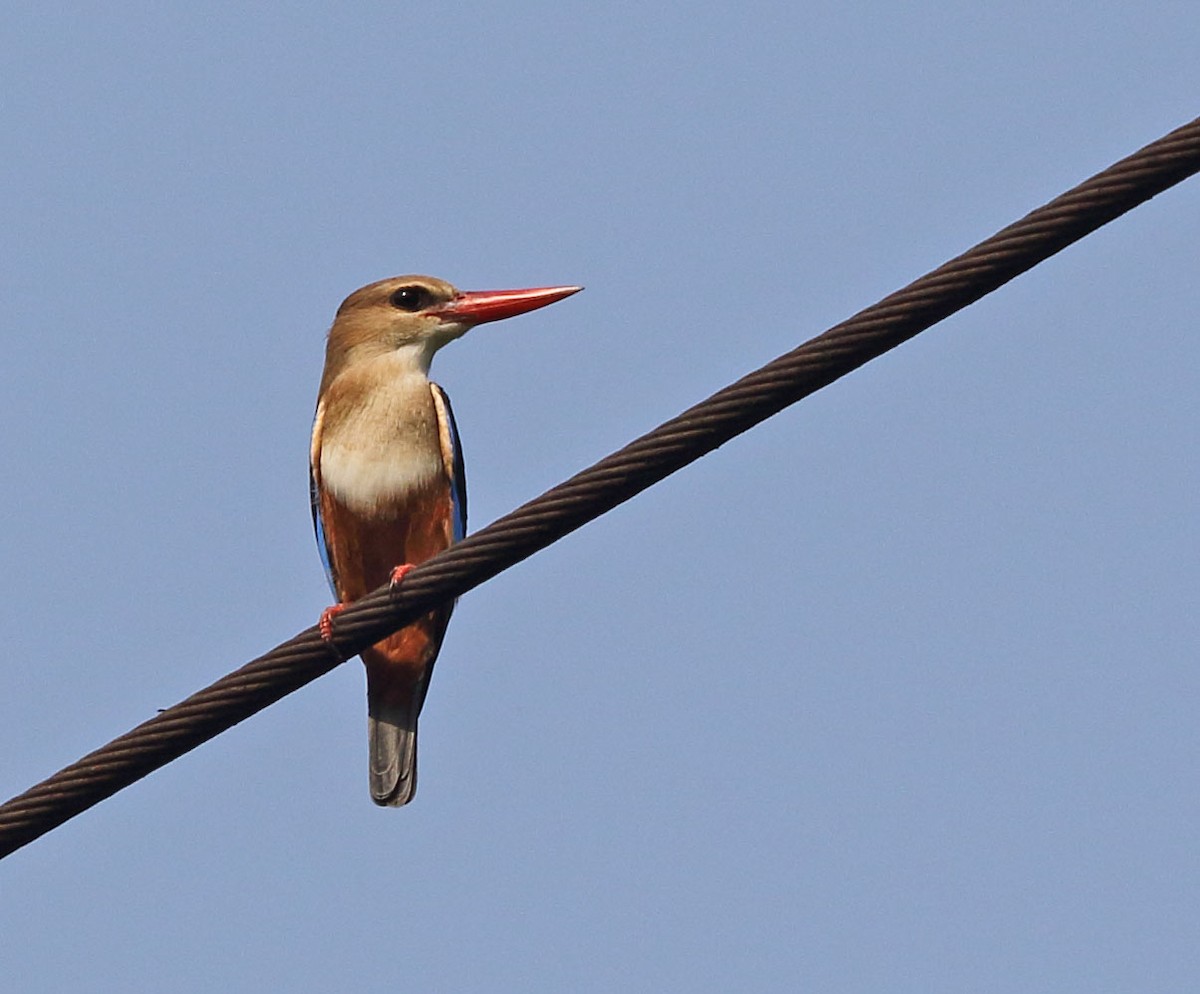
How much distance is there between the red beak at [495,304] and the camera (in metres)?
8.59

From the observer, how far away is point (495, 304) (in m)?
8.59

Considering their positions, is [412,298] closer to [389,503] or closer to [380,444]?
[380,444]

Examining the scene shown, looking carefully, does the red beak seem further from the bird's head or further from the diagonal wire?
the diagonal wire

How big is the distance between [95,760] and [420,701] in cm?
306

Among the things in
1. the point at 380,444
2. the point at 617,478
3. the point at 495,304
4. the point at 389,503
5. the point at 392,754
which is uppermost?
the point at 495,304

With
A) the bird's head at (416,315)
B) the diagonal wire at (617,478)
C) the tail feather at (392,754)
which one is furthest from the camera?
the bird's head at (416,315)

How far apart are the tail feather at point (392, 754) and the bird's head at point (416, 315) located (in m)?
1.43

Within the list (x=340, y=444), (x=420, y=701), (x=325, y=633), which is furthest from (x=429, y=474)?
(x=325, y=633)

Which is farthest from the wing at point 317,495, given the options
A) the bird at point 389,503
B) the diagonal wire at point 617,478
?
the diagonal wire at point 617,478

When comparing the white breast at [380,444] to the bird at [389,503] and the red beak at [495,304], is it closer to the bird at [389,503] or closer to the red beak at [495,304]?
the bird at [389,503]

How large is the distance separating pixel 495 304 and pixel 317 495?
1.09m

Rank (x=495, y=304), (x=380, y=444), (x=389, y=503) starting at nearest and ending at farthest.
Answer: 1. (x=389, y=503)
2. (x=380, y=444)
3. (x=495, y=304)

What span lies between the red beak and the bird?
0.86 ft

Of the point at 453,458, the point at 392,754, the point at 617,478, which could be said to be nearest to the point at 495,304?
the point at 453,458
